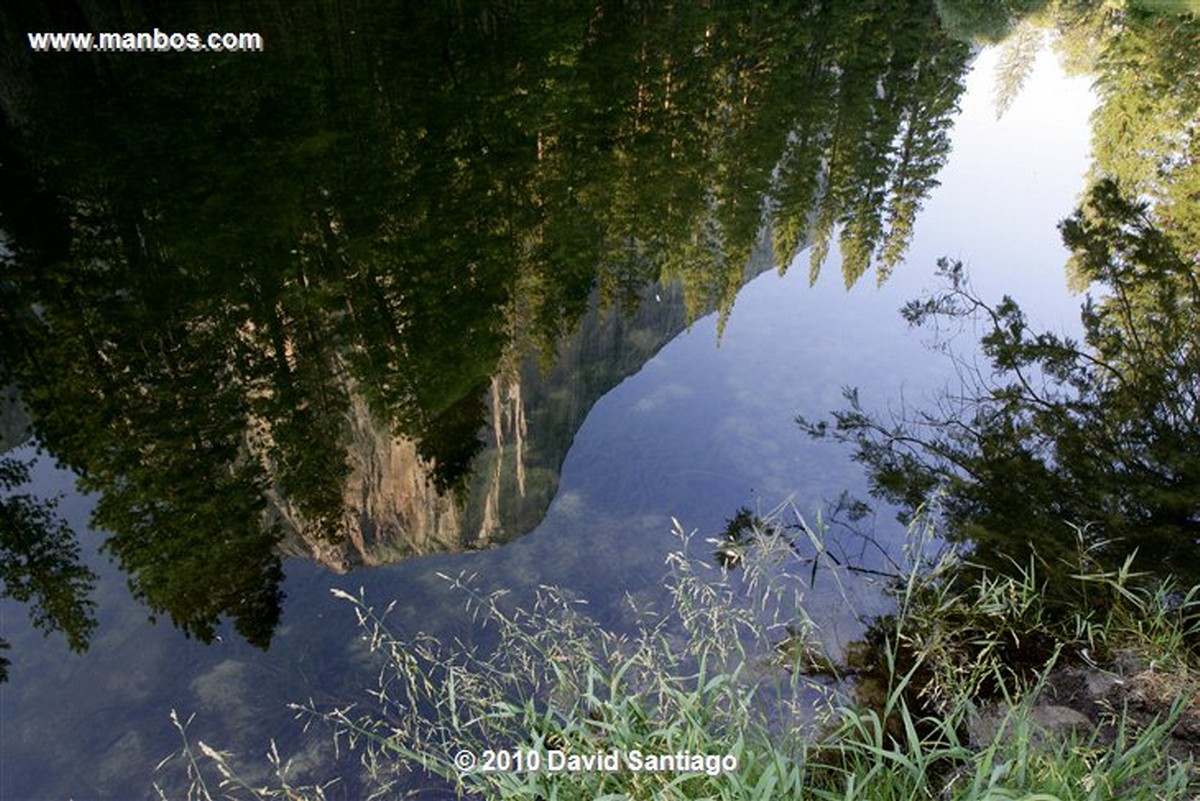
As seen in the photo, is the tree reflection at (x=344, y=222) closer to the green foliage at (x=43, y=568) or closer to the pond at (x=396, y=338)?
the pond at (x=396, y=338)

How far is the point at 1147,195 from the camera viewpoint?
18062 mm

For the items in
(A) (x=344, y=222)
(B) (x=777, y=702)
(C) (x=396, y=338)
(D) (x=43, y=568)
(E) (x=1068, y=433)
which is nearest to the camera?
(B) (x=777, y=702)

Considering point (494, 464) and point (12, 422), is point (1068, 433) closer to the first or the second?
point (494, 464)

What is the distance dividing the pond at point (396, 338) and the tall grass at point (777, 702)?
685mm

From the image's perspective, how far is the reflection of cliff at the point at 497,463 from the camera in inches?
346

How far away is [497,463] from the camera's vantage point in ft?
34.8

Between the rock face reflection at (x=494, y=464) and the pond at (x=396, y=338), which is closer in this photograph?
the pond at (x=396, y=338)

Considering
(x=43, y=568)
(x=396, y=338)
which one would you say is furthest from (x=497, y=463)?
(x=43, y=568)

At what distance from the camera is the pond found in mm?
7879

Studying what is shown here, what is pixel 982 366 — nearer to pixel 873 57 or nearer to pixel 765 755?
pixel 765 755

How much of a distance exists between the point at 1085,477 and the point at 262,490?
448 inches

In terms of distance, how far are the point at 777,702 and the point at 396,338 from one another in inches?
365

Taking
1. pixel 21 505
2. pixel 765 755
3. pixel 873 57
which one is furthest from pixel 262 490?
pixel 873 57

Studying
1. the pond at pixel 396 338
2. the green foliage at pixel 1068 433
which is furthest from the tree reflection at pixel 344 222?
the green foliage at pixel 1068 433
